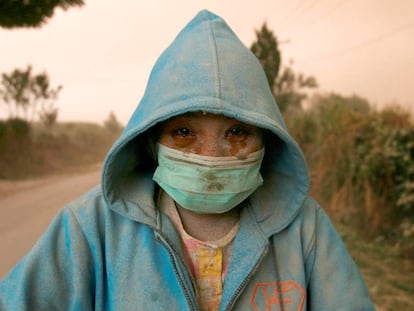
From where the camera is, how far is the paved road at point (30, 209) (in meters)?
2.95

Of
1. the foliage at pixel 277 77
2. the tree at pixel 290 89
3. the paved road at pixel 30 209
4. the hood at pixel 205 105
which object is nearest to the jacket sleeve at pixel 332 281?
the hood at pixel 205 105

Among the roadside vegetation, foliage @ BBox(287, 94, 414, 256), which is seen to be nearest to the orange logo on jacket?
the roadside vegetation

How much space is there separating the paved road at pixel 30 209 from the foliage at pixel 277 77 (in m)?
3.93

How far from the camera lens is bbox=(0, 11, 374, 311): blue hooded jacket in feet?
3.30

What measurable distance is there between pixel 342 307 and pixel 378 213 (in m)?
3.23

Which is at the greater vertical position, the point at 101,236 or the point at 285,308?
the point at 101,236

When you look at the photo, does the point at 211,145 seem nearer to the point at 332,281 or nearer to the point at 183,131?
the point at 183,131

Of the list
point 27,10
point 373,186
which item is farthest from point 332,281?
point 373,186

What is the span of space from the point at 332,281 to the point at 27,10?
200 cm

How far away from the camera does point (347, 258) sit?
1.24 meters

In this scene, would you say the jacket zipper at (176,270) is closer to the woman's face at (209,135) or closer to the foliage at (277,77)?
the woman's face at (209,135)

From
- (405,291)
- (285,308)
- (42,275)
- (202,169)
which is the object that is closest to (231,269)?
(285,308)

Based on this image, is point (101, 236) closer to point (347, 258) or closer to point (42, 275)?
point (42, 275)

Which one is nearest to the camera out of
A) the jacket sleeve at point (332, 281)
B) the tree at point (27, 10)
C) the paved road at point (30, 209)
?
the jacket sleeve at point (332, 281)
